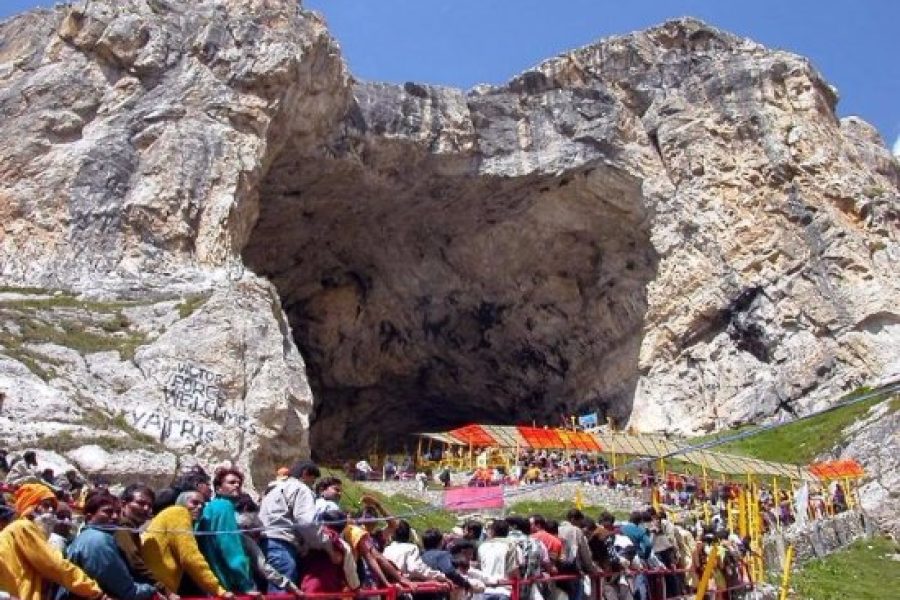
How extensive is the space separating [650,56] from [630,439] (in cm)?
1836

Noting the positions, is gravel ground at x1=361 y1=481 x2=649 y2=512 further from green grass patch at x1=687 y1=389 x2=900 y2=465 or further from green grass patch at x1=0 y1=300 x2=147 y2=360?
green grass patch at x1=0 y1=300 x2=147 y2=360

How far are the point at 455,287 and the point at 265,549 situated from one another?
34.8 meters

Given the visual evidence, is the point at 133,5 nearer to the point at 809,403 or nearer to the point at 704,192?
the point at 704,192

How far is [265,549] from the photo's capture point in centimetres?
703

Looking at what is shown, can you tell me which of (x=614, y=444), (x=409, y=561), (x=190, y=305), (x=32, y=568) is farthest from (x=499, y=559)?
(x=614, y=444)

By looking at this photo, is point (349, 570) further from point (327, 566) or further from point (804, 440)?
point (804, 440)

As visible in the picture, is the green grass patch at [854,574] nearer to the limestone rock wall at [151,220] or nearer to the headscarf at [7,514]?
the limestone rock wall at [151,220]

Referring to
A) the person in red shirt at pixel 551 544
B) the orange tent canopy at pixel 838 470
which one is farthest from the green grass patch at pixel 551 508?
the person in red shirt at pixel 551 544

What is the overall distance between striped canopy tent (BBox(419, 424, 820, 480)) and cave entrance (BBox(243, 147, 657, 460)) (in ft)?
25.4

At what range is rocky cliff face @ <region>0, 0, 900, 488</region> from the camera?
2681 cm

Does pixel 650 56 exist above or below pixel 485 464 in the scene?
above

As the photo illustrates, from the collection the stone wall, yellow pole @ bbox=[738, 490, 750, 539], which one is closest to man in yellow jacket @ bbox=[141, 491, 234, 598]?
yellow pole @ bbox=[738, 490, 750, 539]

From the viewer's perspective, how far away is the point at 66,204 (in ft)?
85.8

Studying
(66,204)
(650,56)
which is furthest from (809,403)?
(66,204)
